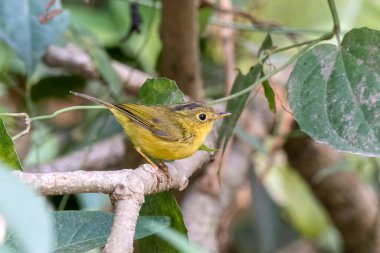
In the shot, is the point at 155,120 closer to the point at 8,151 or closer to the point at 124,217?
the point at 8,151

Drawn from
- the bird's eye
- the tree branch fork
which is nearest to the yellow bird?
the bird's eye

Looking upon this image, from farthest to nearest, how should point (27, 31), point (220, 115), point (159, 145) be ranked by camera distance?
point (27, 31) < point (220, 115) < point (159, 145)

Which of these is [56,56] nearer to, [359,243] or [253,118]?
[253,118]

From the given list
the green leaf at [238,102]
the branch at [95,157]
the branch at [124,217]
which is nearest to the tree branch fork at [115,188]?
the branch at [124,217]

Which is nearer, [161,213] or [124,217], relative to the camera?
[124,217]

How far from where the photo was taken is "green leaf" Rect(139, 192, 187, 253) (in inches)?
49.9

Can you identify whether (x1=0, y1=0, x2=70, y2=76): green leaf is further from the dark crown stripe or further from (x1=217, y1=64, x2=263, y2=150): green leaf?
(x1=217, y1=64, x2=263, y2=150): green leaf

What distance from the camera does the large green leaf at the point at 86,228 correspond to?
1104 millimetres

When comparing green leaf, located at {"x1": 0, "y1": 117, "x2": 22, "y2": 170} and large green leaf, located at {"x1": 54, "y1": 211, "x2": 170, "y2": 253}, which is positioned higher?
green leaf, located at {"x1": 0, "y1": 117, "x2": 22, "y2": 170}

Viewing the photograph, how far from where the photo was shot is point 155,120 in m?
1.75

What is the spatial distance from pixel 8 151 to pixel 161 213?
30 centimetres

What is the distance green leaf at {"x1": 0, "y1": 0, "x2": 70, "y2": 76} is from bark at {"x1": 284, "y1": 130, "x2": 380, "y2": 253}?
1404 mm

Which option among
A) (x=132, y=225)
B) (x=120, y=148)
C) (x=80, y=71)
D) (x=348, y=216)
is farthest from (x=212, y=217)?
(x=132, y=225)

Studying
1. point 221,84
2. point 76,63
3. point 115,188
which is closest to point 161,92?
point 115,188
